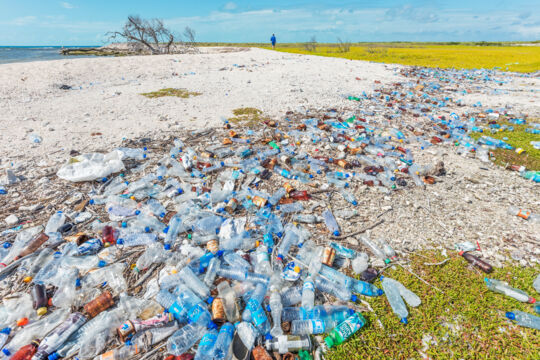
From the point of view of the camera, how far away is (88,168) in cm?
401

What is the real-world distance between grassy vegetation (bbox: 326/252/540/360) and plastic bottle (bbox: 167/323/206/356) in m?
1.11

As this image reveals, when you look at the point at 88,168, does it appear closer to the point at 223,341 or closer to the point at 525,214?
the point at 223,341

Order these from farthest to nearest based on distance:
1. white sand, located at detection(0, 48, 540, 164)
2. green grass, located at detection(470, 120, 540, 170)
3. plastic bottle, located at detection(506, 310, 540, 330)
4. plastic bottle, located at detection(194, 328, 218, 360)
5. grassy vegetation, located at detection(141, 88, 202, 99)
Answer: grassy vegetation, located at detection(141, 88, 202, 99)
white sand, located at detection(0, 48, 540, 164)
green grass, located at detection(470, 120, 540, 170)
plastic bottle, located at detection(506, 310, 540, 330)
plastic bottle, located at detection(194, 328, 218, 360)

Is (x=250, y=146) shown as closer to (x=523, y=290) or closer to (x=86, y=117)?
(x=523, y=290)

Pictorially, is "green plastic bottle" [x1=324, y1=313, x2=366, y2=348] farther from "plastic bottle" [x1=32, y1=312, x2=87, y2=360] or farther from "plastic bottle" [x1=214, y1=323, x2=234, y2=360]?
"plastic bottle" [x1=32, y1=312, x2=87, y2=360]

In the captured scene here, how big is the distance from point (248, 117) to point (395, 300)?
19.1 feet

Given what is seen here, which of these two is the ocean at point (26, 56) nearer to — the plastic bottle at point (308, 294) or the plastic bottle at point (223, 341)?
the plastic bottle at point (223, 341)

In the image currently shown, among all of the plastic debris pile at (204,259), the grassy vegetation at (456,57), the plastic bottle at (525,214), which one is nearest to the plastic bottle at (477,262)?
the plastic debris pile at (204,259)

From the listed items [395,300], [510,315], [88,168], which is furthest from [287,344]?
[88,168]

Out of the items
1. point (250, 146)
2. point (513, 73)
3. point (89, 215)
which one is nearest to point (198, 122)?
point (250, 146)

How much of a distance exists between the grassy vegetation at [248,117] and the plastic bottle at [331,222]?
3782mm

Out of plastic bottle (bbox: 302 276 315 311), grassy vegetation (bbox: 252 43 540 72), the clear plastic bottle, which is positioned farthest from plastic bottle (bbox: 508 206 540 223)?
grassy vegetation (bbox: 252 43 540 72)

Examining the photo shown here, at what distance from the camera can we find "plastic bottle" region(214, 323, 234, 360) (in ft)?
6.17

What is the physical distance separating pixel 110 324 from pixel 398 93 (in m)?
11.4
